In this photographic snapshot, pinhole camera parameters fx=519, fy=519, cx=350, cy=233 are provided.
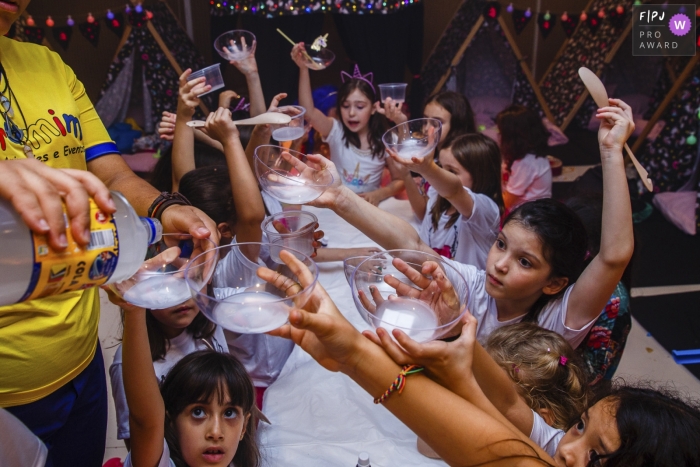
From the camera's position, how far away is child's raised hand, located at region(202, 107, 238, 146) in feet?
5.79

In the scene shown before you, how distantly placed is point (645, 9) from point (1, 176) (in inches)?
85.2

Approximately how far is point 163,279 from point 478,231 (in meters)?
1.37

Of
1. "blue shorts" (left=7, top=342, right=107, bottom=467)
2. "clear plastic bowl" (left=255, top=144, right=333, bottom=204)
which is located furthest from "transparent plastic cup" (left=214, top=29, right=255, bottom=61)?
"blue shorts" (left=7, top=342, right=107, bottom=467)

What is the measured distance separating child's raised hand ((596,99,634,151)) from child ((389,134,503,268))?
0.54 meters

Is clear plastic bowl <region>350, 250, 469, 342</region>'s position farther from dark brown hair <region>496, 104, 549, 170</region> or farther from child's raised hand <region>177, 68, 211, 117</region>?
dark brown hair <region>496, 104, 549, 170</region>

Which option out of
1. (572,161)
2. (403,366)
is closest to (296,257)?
(403,366)

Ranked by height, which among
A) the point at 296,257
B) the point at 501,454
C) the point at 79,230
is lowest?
the point at 501,454

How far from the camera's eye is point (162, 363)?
158 centimetres

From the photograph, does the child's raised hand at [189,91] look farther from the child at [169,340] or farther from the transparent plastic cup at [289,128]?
the child at [169,340]

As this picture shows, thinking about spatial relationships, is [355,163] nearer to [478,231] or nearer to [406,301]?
[478,231]

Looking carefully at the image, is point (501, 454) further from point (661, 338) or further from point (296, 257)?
point (661, 338)

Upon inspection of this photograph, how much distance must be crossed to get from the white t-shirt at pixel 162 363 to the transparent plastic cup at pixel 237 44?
61.7 inches

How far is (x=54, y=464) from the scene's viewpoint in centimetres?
125

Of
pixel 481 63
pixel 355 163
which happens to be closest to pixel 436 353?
pixel 355 163
